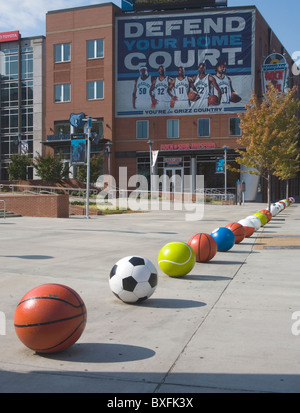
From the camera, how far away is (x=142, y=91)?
56594 millimetres

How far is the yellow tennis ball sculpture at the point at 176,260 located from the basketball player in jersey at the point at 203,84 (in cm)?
4751

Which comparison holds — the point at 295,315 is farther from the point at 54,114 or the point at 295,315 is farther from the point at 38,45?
the point at 38,45

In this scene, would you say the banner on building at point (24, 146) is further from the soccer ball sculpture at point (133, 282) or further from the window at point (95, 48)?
the soccer ball sculpture at point (133, 282)

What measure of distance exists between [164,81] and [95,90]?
826 centimetres

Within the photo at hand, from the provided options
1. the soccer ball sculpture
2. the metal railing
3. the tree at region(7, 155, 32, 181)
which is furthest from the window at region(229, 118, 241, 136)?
the soccer ball sculpture

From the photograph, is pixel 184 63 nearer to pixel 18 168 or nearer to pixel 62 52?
pixel 62 52

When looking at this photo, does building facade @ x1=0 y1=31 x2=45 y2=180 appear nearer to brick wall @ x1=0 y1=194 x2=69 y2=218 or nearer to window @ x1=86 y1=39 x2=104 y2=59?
window @ x1=86 y1=39 x2=104 y2=59

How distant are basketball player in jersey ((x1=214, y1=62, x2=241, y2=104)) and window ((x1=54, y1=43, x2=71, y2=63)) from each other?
720 inches

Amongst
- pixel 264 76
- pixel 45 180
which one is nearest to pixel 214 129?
pixel 264 76

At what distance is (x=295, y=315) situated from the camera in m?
6.80

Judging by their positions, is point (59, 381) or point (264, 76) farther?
point (264, 76)

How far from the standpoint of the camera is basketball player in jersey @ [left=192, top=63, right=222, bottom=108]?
55.0 meters

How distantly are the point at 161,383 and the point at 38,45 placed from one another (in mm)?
68552

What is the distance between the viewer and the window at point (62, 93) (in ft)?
194
